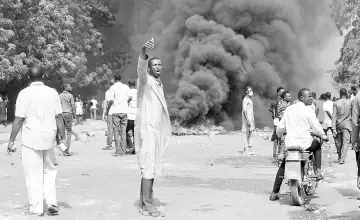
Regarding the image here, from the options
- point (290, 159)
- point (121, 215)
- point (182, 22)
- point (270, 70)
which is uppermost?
point (182, 22)

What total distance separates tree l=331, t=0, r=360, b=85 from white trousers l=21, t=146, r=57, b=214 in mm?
25391

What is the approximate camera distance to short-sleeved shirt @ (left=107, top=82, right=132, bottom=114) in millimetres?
13516

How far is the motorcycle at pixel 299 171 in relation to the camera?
7277 mm

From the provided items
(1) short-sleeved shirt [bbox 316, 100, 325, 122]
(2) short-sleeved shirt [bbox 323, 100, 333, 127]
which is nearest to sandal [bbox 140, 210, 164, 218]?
(1) short-sleeved shirt [bbox 316, 100, 325, 122]

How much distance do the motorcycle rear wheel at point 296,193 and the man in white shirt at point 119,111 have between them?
684cm

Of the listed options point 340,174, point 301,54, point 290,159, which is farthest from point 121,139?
point 301,54

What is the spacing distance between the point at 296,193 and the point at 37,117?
3.48 m

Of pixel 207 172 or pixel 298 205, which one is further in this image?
pixel 207 172

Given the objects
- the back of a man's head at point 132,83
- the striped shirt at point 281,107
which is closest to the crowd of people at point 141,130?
the striped shirt at point 281,107

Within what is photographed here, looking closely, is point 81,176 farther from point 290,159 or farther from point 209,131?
point 209,131

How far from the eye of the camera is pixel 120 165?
455 inches

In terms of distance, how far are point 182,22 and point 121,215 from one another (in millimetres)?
25262

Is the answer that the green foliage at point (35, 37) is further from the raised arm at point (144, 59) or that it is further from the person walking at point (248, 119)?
the raised arm at point (144, 59)

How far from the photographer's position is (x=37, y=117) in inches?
258
